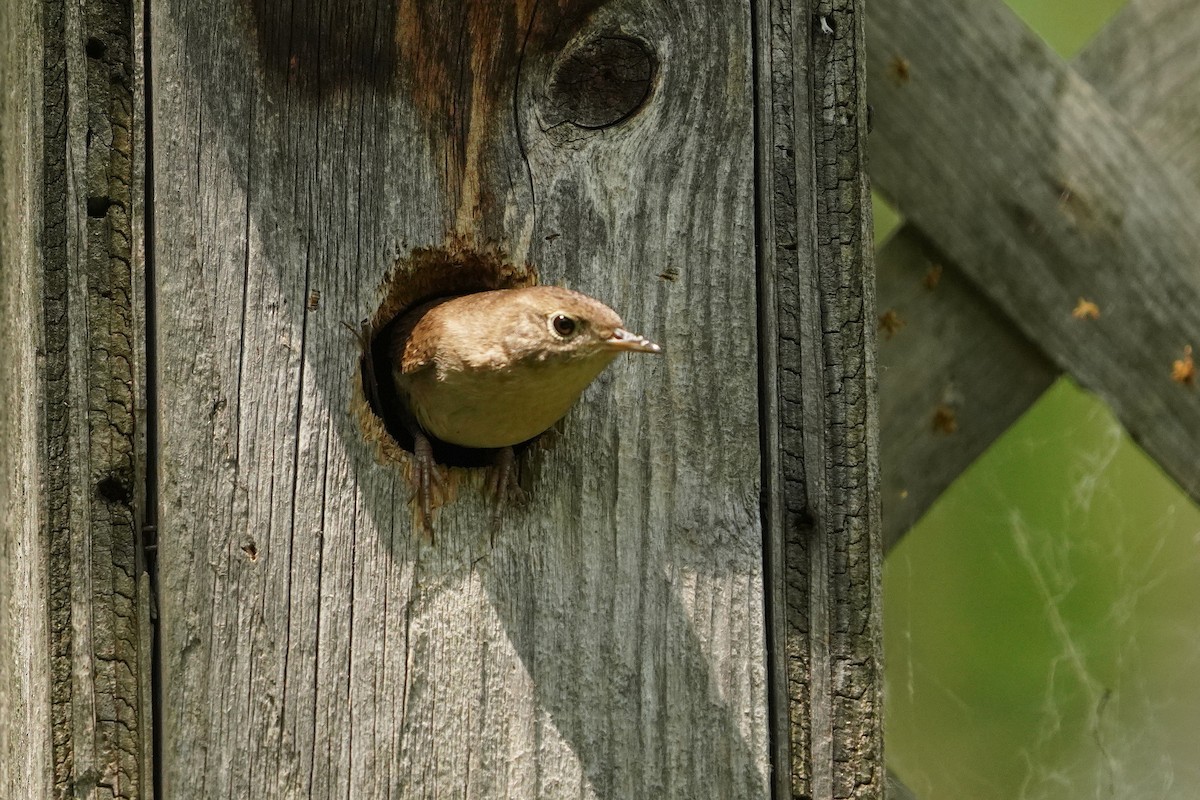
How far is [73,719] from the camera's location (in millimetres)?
1951

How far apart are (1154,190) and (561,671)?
1752 millimetres

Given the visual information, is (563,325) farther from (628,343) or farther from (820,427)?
(820,427)

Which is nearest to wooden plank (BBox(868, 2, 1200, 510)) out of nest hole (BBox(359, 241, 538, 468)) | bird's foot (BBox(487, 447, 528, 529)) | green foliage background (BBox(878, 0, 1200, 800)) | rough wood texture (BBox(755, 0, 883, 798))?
green foliage background (BBox(878, 0, 1200, 800))

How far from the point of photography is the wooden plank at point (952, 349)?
2.93 m

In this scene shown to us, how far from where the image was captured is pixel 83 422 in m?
1.98

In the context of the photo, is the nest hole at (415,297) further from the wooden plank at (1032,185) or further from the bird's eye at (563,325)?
the wooden plank at (1032,185)

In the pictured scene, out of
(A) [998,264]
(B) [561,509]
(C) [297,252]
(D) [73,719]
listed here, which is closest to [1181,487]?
(A) [998,264]

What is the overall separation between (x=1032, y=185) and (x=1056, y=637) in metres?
1.26

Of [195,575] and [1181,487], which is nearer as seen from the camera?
[195,575]

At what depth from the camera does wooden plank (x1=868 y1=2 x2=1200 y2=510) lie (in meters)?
2.89

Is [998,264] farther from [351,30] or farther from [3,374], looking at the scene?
[3,374]

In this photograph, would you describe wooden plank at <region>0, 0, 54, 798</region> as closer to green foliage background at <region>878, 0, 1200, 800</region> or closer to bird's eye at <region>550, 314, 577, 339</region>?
bird's eye at <region>550, 314, 577, 339</region>

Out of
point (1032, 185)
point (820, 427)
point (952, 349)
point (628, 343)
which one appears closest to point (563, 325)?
point (628, 343)

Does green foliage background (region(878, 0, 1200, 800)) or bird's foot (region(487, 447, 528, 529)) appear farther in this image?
green foliage background (region(878, 0, 1200, 800))
